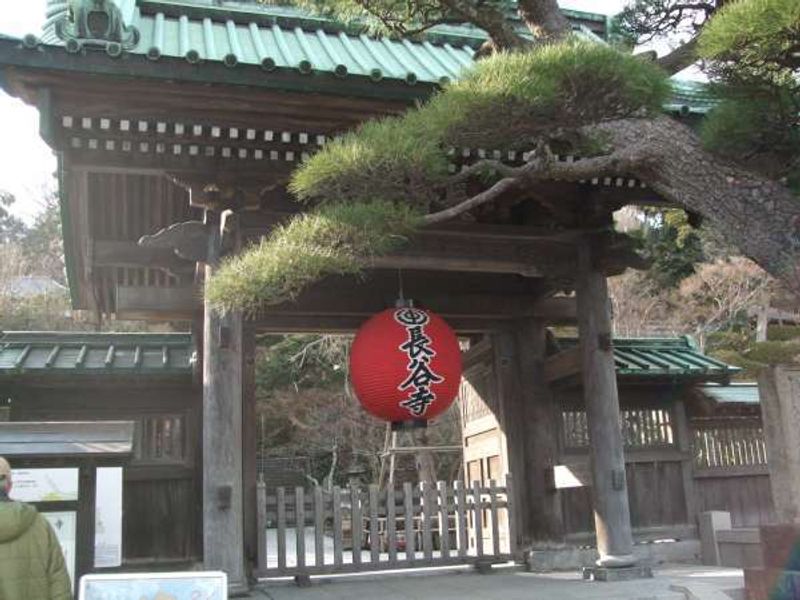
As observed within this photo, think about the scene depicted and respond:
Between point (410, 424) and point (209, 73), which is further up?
point (209, 73)

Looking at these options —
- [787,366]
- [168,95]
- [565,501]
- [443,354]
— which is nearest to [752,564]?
[565,501]

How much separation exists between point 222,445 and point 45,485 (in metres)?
1.32

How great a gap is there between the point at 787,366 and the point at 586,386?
2009mm

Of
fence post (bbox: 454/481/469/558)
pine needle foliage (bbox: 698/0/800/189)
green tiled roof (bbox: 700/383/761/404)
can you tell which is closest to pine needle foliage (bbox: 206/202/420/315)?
pine needle foliage (bbox: 698/0/800/189)

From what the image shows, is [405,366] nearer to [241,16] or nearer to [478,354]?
[478,354]

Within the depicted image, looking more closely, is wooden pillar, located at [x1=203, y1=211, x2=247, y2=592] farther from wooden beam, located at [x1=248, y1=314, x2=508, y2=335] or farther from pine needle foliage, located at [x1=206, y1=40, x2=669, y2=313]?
wooden beam, located at [x1=248, y1=314, x2=508, y2=335]

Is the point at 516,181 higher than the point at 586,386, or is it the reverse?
the point at 516,181

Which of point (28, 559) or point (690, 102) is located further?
point (690, 102)

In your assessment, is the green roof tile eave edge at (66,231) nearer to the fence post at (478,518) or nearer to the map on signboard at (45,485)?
the map on signboard at (45,485)

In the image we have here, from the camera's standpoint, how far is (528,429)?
886 cm

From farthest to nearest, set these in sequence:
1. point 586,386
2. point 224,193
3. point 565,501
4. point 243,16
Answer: point 565,501, point 243,16, point 586,386, point 224,193

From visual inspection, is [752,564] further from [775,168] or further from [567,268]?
[775,168]

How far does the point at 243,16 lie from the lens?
8008mm

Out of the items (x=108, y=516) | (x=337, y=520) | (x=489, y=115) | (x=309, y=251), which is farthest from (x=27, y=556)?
(x=337, y=520)
